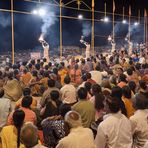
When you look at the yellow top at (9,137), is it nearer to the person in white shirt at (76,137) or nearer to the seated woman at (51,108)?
the person in white shirt at (76,137)

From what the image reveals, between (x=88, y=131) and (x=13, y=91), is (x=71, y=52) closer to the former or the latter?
(x=13, y=91)

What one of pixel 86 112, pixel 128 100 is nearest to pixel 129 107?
pixel 128 100

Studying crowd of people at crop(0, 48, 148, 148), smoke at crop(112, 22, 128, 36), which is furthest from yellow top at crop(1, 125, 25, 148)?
smoke at crop(112, 22, 128, 36)

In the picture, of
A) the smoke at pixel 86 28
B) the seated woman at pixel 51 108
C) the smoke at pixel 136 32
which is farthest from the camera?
the smoke at pixel 136 32

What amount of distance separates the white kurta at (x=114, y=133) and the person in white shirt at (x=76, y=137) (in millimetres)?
381

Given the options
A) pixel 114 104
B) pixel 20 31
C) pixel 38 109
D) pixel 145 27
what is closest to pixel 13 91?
pixel 38 109

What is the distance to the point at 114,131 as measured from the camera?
5016 mm

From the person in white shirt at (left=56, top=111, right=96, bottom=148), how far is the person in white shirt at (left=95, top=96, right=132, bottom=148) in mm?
384

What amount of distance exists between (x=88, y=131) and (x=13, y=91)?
3.40 m

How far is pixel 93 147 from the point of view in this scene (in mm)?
4621

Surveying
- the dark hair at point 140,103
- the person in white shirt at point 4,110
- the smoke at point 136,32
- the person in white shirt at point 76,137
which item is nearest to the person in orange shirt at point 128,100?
the dark hair at point 140,103

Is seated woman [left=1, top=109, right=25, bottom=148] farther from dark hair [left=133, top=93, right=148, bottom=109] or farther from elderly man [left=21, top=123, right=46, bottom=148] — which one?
dark hair [left=133, top=93, right=148, bottom=109]

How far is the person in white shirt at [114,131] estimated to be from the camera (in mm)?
5000

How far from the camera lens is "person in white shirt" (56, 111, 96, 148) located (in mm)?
4441
